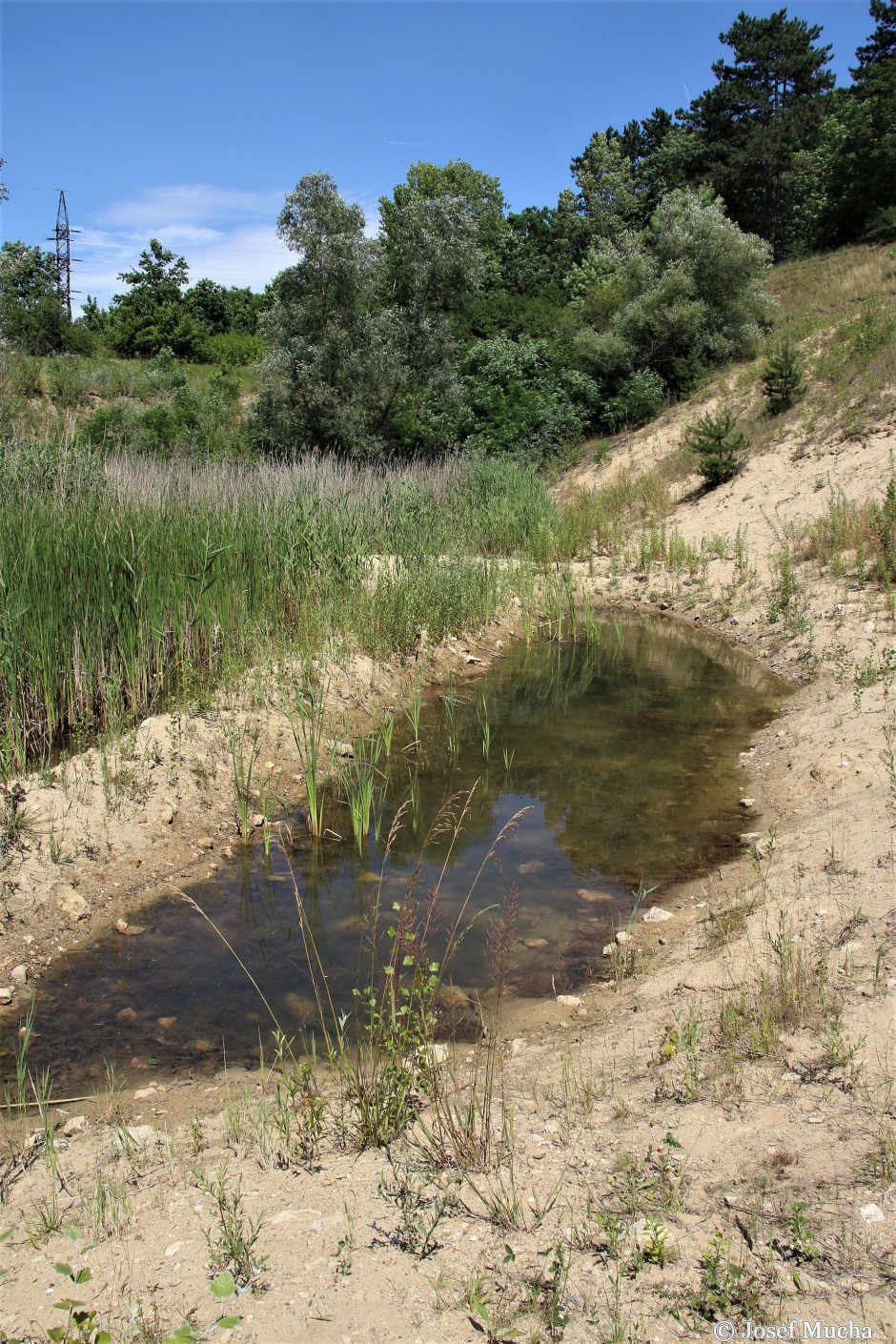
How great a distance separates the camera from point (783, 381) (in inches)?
733

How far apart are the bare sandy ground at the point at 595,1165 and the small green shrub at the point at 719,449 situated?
1291 centimetres

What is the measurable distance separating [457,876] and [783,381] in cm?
1643

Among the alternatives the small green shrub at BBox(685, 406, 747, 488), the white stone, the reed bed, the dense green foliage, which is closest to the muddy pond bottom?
the white stone

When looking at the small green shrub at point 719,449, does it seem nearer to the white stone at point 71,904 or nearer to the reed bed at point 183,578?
the reed bed at point 183,578

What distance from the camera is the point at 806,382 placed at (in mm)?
19188

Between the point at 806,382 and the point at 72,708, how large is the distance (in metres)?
17.6

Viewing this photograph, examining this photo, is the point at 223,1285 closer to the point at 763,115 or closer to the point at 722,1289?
the point at 722,1289

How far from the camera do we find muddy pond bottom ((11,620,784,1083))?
418cm

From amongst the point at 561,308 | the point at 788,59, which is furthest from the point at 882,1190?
the point at 788,59

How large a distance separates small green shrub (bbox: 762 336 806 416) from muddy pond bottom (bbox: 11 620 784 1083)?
11.6m

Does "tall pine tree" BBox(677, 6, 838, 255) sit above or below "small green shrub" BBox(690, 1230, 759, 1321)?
above

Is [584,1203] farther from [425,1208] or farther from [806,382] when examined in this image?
[806,382]

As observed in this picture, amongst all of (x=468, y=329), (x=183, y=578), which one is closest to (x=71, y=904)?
(x=183, y=578)

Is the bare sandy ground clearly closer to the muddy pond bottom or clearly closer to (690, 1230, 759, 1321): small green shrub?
(690, 1230, 759, 1321): small green shrub
